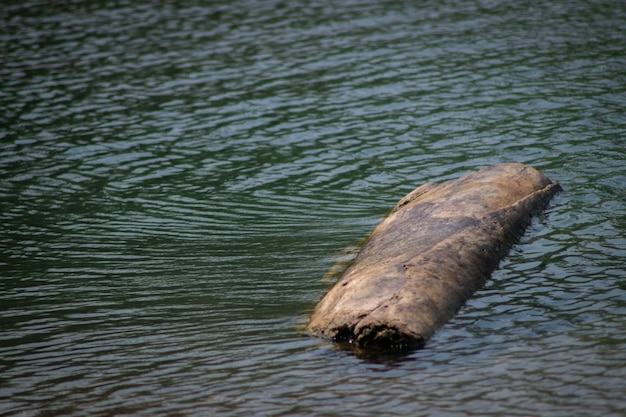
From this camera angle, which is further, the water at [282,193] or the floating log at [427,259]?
the floating log at [427,259]

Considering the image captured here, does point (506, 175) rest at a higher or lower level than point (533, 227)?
higher

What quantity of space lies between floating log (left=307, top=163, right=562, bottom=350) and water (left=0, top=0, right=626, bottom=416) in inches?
10.9

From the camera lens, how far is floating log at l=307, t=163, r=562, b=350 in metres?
9.62

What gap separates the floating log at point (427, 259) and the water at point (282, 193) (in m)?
0.28

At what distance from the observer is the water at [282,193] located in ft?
29.7

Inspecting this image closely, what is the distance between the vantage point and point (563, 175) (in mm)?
16094

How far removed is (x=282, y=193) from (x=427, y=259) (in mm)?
6706

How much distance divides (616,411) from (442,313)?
100 inches

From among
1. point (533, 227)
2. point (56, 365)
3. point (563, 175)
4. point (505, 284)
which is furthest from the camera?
point (563, 175)

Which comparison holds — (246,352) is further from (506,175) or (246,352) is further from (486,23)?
(486,23)

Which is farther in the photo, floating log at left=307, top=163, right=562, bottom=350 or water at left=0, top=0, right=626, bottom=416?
floating log at left=307, top=163, right=562, bottom=350

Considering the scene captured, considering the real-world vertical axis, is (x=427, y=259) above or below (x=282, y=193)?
above

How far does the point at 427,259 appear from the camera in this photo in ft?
34.5

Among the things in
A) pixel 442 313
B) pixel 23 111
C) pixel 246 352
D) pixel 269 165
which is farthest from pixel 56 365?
pixel 23 111
